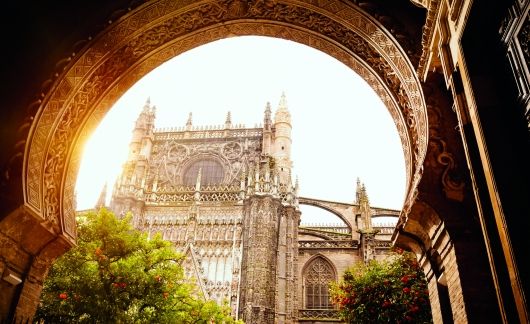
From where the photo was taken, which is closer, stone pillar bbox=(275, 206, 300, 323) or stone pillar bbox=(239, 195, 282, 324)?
stone pillar bbox=(239, 195, 282, 324)

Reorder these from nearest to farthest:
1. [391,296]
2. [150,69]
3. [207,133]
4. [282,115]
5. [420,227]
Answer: [420,227] < [150,69] < [391,296] < [282,115] < [207,133]

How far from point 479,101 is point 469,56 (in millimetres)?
443

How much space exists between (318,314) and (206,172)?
581 inches

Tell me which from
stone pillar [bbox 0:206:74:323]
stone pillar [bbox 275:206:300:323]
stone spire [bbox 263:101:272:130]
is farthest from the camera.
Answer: stone spire [bbox 263:101:272:130]

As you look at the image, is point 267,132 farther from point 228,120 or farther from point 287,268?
point 287,268

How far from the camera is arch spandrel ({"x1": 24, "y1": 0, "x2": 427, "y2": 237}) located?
5.65 meters

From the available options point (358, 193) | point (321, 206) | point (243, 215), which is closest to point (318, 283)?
point (321, 206)

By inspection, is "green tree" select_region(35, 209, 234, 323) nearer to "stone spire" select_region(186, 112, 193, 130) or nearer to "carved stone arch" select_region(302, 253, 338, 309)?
"carved stone arch" select_region(302, 253, 338, 309)

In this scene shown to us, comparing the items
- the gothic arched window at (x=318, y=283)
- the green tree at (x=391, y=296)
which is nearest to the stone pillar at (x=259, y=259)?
the gothic arched window at (x=318, y=283)

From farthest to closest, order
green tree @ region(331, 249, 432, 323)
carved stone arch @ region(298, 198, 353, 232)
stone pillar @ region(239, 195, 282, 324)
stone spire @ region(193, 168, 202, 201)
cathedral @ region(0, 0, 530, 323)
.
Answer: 1. carved stone arch @ region(298, 198, 353, 232)
2. stone spire @ region(193, 168, 202, 201)
3. stone pillar @ region(239, 195, 282, 324)
4. green tree @ region(331, 249, 432, 323)
5. cathedral @ region(0, 0, 530, 323)

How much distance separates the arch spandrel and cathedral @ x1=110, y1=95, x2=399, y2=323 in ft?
72.1

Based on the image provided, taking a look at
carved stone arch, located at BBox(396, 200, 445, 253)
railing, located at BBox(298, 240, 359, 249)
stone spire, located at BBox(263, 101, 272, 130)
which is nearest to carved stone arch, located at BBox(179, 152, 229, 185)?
stone spire, located at BBox(263, 101, 272, 130)

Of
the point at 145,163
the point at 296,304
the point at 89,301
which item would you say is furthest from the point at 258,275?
the point at 89,301

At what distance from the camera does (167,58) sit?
274 inches
